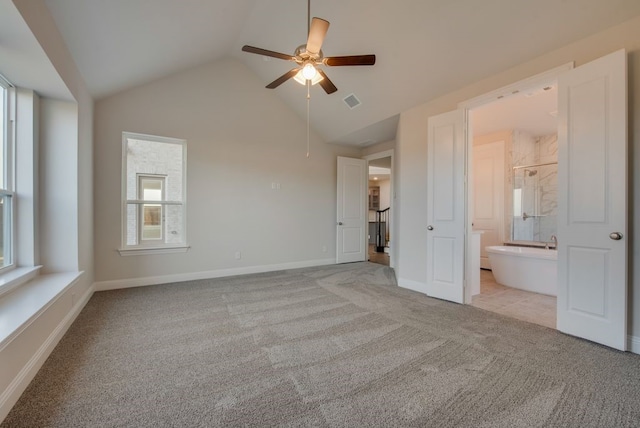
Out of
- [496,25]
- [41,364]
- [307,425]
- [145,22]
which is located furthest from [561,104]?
A: [41,364]

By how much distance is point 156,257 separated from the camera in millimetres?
4102

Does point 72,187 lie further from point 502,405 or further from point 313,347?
point 502,405

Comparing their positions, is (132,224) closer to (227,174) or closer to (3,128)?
(227,174)

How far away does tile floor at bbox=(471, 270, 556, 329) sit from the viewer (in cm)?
290

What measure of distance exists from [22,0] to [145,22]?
1204mm

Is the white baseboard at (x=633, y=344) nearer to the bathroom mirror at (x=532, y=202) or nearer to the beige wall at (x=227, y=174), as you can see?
the bathroom mirror at (x=532, y=202)

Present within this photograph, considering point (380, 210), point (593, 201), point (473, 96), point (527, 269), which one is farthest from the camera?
point (380, 210)

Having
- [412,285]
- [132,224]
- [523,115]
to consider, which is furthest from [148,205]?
[523,115]

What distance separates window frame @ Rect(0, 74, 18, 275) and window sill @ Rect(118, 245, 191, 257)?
1.40m

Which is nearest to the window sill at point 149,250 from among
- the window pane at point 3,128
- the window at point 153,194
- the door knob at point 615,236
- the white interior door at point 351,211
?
the window at point 153,194

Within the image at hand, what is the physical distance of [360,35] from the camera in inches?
128

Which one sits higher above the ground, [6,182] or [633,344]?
[6,182]

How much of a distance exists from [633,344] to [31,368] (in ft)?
14.5

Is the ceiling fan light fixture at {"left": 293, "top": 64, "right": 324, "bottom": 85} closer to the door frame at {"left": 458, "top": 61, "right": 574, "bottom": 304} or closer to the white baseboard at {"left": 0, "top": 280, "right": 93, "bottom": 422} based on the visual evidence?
the door frame at {"left": 458, "top": 61, "right": 574, "bottom": 304}
